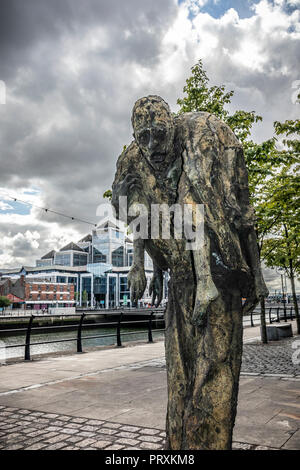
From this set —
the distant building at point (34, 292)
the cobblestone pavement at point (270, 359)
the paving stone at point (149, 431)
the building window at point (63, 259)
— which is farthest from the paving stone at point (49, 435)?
the building window at point (63, 259)

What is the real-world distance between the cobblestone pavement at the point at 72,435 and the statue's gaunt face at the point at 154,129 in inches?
115

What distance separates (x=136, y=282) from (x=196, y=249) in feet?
1.50

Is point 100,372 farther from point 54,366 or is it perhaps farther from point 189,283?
point 189,283

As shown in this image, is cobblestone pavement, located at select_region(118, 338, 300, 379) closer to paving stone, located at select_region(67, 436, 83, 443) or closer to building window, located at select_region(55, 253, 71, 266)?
paving stone, located at select_region(67, 436, 83, 443)

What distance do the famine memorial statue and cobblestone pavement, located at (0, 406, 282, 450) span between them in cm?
189

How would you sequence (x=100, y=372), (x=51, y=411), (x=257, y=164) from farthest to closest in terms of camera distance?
(x=257, y=164)
(x=100, y=372)
(x=51, y=411)

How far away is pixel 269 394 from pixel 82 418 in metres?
2.85

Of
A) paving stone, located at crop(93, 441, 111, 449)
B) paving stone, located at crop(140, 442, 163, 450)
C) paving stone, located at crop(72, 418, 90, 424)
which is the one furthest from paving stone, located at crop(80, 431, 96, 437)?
paving stone, located at crop(140, 442, 163, 450)

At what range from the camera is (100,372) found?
8305 mm

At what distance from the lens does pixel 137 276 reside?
2416 millimetres

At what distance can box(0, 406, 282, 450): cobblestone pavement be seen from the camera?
3891 mm

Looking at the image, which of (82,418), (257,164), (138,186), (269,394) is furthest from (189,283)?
(257,164)

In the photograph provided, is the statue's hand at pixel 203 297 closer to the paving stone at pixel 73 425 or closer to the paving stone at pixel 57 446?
the paving stone at pixel 57 446

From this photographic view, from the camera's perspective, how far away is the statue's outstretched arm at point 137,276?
239 centimetres
